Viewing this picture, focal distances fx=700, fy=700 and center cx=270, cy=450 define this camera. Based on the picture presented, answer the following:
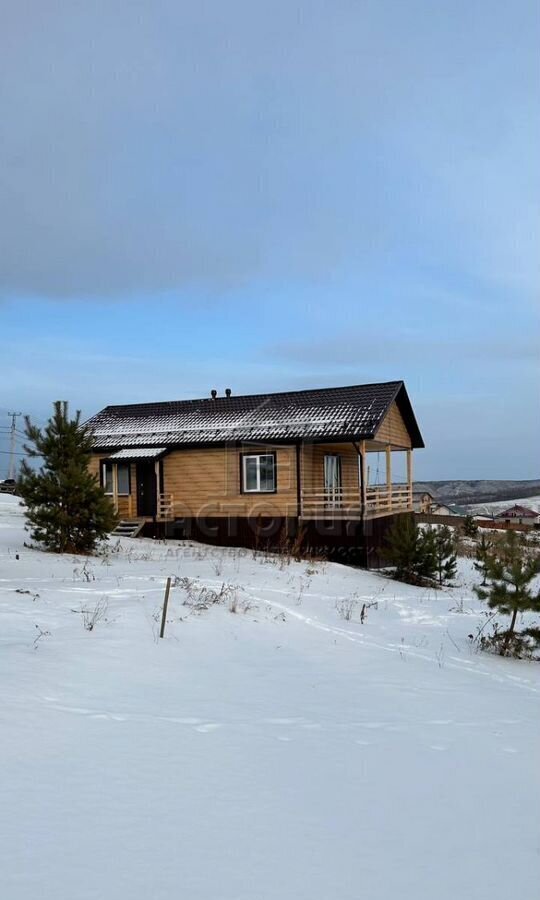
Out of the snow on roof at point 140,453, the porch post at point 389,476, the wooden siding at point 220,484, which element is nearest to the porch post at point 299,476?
the wooden siding at point 220,484

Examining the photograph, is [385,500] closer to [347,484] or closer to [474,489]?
[347,484]

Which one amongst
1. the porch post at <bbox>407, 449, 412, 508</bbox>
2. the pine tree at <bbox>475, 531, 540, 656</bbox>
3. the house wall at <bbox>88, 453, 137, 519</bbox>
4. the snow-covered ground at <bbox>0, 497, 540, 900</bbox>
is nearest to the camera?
the snow-covered ground at <bbox>0, 497, 540, 900</bbox>

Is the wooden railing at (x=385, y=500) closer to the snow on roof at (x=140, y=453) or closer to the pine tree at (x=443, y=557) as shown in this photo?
the pine tree at (x=443, y=557)

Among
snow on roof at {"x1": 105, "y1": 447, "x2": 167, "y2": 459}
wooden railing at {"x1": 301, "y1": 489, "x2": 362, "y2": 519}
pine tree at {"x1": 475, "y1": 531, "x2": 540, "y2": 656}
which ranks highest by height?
snow on roof at {"x1": 105, "y1": 447, "x2": 167, "y2": 459}

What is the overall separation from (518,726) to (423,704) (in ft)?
3.04

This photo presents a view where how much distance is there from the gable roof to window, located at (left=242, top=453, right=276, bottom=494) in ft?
2.96

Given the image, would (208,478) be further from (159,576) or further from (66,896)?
(66,896)

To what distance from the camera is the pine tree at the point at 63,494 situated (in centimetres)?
1736

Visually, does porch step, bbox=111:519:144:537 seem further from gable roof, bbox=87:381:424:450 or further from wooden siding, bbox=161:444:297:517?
gable roof, bbox=87:381:424:450

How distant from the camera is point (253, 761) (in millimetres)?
5125

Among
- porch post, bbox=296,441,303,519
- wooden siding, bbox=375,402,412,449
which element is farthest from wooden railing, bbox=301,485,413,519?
wooden siding, bbox=375,402,412,449

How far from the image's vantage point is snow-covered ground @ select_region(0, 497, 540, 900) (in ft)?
11.7

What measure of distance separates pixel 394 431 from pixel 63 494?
12995 millimetres

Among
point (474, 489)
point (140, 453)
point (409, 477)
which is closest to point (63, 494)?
point (140, 453)
